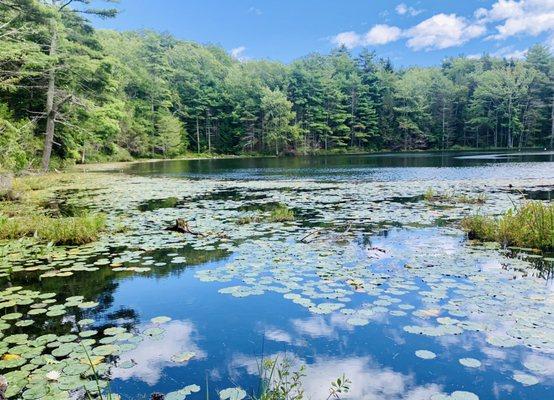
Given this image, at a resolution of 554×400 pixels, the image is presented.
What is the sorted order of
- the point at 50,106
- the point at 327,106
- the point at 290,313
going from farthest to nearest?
the point at 327,106 < the point at 50,106 < the point at 290,313

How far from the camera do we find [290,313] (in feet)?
14.9

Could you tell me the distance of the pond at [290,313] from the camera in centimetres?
326

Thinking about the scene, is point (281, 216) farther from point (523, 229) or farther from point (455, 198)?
point (455, 198)

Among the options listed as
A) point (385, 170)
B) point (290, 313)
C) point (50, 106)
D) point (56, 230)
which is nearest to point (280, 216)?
point (56, 230)

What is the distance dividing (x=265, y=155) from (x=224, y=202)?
45.8 meters

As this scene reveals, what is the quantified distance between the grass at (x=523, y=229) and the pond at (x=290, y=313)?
1.18 feet

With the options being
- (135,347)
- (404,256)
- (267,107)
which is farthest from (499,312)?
(267,107)

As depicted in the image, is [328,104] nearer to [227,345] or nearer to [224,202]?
[224,202]

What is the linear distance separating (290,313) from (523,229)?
492 cm

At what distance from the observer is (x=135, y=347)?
3.75m

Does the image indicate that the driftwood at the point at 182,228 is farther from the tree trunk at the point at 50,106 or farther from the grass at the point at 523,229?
the tree trunk at the point at 50,106

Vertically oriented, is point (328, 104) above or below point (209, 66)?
below

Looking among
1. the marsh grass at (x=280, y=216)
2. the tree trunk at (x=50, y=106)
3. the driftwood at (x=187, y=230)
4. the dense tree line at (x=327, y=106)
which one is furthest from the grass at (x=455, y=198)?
the dense tree line at (x=327, y=106)

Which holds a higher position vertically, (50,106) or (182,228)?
(50,106)
